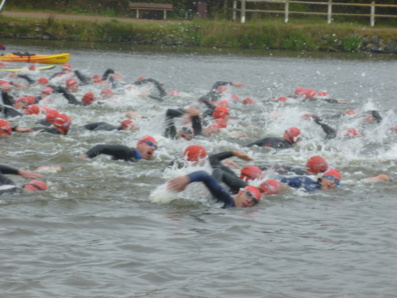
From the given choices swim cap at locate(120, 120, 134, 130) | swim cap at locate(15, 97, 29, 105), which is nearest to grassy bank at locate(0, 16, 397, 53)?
swim cap at locate(15, 97, 29, 105)

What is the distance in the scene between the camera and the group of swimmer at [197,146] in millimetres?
10117

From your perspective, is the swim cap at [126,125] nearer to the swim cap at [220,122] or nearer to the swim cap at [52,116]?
the swim cap at [52,116]

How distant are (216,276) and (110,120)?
1082 centimetres

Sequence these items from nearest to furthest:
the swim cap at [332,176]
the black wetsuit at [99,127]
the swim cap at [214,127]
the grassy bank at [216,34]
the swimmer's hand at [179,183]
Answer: the swimmer's hand at [179,183], the swim cap at [332,176], the black wetsuit at [99,127], the swim cap at [214,127], the grassy bank at [216,34]

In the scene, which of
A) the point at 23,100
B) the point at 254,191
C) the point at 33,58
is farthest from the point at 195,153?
the point at 33,58

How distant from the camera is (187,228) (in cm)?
903

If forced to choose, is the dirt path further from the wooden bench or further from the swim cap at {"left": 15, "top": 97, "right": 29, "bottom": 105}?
the swim cap at {"left": 15, "top": 97, "right": 29, "bottom": 105}

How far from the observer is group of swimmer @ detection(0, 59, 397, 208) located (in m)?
10.1

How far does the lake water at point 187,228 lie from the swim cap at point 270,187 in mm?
112

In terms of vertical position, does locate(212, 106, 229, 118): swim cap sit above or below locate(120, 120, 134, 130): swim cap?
above

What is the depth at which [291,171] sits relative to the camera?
461 inches

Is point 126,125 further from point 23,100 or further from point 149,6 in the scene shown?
point 149,6

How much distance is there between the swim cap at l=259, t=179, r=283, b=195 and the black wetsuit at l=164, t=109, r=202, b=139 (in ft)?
10.4

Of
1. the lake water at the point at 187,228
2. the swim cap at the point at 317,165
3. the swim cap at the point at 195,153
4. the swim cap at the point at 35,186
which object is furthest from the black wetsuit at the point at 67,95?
the swim cap at the point at 317,165
